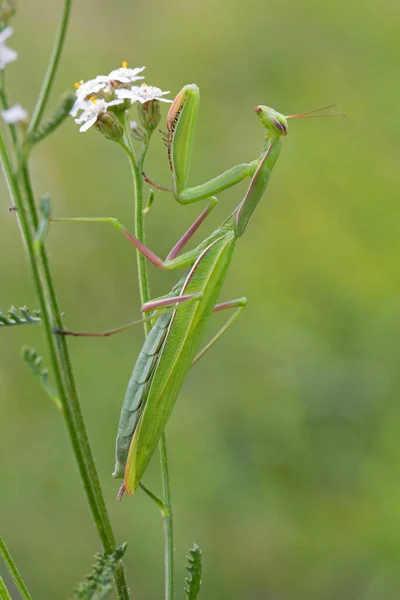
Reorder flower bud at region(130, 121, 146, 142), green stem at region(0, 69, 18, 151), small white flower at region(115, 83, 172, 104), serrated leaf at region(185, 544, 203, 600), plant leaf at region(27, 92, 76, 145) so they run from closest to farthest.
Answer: plant leaf at region(27, 92, 76, 145), green stem at region(0, 69, 18, 151), serrated leaf at region(185, 544, 203, 600), small white flower at region(115, 83, 172, 104), flower bud at region(130, 121, 146, 142)

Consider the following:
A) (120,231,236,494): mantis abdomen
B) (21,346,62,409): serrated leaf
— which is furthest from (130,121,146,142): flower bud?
(21,346,62,409): serrated leaf

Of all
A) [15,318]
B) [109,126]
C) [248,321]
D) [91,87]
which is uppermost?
[248,321]

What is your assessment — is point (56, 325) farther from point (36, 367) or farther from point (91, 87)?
point (91, 87)

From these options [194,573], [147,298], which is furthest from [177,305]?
[194,573]

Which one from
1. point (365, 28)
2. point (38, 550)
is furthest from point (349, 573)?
point (365, 28)

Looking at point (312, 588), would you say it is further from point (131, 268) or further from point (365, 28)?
point (365, 28)

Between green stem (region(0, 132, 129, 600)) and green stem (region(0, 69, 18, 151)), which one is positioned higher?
green stem (region(0, 69, 18, 151))

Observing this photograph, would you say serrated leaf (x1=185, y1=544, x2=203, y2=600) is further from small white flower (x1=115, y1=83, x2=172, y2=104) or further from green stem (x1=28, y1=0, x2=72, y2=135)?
small white flower (x1=115, y1=83, x2=172, y2=104)
